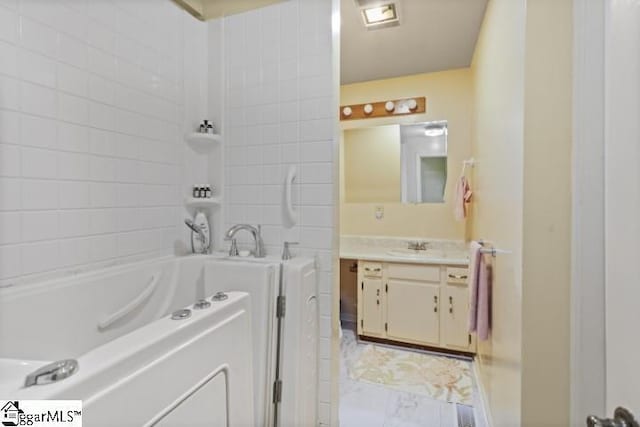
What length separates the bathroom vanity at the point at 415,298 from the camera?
8.43 ft

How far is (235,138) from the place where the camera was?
6.21 feet

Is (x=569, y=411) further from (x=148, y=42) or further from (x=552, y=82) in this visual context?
(x=148, y=42)

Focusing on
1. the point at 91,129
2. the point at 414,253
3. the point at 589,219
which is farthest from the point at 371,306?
the point at 91,129

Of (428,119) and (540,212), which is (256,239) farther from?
(428,119)

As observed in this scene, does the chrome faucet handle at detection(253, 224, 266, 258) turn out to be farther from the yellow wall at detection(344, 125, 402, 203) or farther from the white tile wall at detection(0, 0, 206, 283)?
the yellow wall at detection(344, 125, 402, 203)

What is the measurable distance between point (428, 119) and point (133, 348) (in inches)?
120

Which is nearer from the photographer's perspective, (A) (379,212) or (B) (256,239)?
(B) (256,239)

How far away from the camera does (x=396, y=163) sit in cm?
326

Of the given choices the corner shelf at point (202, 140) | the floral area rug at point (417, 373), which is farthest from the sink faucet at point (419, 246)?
the corner shelf at point (202, 140)

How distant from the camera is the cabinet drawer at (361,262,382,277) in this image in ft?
9.21

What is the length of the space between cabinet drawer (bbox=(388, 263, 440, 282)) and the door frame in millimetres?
1679

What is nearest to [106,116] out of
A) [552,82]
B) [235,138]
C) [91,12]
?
[91,12]

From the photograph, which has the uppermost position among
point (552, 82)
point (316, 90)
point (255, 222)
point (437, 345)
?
point (316, 90)

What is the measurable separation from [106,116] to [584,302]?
1.98 m
